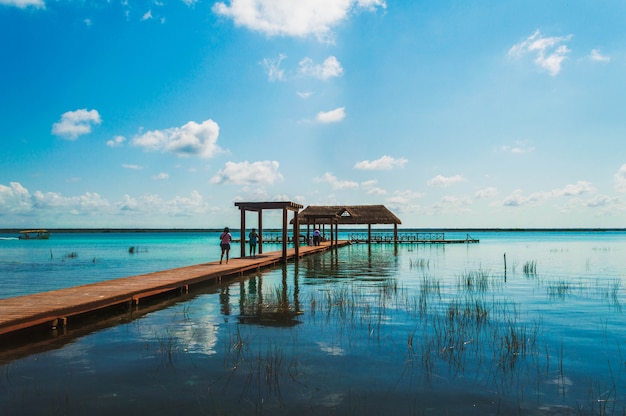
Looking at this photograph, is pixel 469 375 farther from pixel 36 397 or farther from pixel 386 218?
pixel 386 218

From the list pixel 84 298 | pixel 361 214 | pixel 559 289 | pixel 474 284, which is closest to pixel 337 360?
pixel 84 298

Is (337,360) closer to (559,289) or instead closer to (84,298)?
(84,298)

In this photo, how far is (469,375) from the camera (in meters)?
6.30

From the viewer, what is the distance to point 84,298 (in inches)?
390

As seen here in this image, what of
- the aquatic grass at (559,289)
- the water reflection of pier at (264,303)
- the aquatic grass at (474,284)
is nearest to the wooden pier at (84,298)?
the water reflection of pier at (264,303)

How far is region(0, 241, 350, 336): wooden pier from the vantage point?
319 inches

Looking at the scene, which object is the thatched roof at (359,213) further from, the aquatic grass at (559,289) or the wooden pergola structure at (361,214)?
the aquatic grass at (559,289)

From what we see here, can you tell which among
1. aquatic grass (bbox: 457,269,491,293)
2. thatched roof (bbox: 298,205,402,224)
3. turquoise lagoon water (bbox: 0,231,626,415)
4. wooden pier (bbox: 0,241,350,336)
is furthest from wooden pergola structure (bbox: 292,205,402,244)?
turquoise lagoon water (bbox: 0,231,626,415)

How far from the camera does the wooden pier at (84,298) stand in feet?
26.6

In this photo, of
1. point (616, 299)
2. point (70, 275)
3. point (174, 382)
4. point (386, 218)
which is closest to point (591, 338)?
point (616, 299)

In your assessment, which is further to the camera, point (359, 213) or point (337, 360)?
point (359, 213)

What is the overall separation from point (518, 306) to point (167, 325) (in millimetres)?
8382

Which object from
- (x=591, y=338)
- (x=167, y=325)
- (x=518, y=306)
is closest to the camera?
(x=591, y=338)

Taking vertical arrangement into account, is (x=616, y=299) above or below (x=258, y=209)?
below
